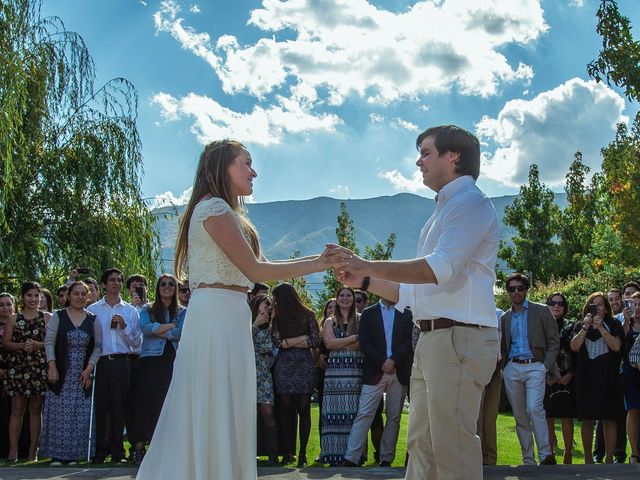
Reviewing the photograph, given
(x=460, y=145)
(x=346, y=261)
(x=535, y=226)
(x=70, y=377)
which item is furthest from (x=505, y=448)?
(x=535, y=226)

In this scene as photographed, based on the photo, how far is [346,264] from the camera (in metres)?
4.74

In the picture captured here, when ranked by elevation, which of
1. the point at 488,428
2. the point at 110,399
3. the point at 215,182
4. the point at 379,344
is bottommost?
the point at 488,428

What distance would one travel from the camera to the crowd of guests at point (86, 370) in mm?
9961

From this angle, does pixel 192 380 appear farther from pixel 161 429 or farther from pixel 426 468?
pixel 426 468

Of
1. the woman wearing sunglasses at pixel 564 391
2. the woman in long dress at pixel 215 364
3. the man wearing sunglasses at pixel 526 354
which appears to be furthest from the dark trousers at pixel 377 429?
the woman in long dress at pixel 215 364

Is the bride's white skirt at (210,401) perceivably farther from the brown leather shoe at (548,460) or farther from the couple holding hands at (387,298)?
the brown leather shoe at (548,460)

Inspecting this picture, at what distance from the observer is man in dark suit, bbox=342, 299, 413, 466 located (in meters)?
10.0

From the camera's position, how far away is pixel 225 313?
479 centimetres

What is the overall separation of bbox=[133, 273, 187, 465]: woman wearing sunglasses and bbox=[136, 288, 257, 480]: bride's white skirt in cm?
512

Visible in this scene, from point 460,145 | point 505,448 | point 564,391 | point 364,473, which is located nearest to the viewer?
point 460,145

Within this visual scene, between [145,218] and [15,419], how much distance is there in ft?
25.9

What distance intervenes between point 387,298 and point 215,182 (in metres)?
1.25

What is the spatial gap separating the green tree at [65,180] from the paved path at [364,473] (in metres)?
7.97

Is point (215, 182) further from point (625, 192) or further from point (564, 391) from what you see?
point (625, 192)
